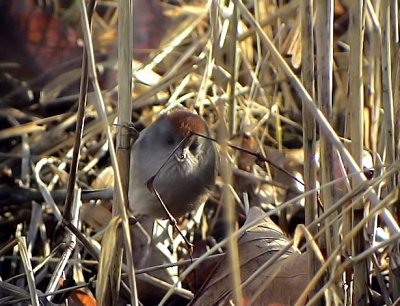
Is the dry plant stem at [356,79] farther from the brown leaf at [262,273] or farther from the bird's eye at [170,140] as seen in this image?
the bird's eye at [170,140]

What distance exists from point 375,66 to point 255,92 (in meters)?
0.56

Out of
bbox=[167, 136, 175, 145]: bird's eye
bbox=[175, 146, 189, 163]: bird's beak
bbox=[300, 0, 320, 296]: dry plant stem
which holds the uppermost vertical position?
bbox=[300, 0, 320, 296]: dry plant stem

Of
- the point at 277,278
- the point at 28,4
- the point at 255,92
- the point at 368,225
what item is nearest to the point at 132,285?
the point at 277,278

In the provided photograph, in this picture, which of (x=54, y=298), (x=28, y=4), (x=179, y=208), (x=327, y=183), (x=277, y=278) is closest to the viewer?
(x=327, y=183)

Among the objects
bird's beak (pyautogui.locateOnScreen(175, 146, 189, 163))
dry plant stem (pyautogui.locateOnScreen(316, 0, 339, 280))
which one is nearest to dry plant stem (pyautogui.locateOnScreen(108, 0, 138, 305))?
dry plant stem (pyautogui.locateOnScreen(316, 0, 339, 280))

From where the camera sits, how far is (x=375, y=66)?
2.25m

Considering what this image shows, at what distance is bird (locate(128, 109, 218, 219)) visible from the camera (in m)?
2.56

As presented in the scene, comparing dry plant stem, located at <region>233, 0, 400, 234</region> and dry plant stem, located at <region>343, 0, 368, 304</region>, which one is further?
dry plant stem, located at <region>343, 0, 368, 304</region>

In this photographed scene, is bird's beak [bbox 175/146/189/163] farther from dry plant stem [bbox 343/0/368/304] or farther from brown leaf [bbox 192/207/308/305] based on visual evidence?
dry plant stem [bbox 343/0/368/304]

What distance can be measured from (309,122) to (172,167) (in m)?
1.22

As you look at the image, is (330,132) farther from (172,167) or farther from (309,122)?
(172,167)

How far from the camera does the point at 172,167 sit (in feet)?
8.91

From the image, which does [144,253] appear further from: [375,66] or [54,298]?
[375,66]

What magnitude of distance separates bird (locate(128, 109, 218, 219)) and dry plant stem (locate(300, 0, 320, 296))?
3.11 ft
